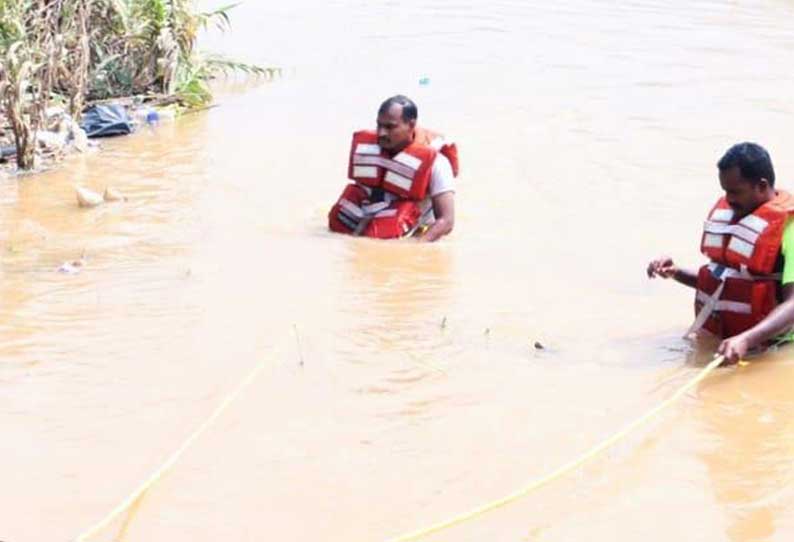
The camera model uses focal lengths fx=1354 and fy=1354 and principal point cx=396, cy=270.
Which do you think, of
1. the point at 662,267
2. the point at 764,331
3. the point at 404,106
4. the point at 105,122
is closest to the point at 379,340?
the point at 662,267

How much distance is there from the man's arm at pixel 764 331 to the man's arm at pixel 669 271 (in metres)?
0.51

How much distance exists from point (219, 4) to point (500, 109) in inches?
296

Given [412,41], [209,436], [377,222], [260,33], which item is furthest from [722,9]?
[209,436]

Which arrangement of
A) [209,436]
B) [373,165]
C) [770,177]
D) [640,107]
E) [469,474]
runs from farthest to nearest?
1. [640,107]
2. [373,165]
3. [770,177]
4. [209,436]
5. [469,474]

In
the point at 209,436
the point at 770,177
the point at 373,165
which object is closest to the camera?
the point at 209,436

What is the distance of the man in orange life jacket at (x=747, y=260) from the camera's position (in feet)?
17.4

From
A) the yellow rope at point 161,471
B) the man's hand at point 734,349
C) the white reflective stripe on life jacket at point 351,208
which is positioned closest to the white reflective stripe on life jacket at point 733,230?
the man's hand at point 734,349

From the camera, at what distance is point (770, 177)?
17.7 feet

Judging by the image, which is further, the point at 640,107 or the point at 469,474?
the point at 640,107

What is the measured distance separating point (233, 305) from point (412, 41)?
9.59 meters

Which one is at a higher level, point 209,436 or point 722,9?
point 722,9

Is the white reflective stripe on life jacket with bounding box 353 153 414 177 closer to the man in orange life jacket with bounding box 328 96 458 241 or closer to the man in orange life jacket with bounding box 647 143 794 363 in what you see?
the man in orange life jacket with bounding box 328 96 458 241

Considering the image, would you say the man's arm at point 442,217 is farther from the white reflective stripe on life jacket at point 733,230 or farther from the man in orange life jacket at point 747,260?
the white reflective stripe on life jacket at point 733,230

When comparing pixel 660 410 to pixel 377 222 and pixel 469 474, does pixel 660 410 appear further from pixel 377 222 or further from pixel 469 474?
pixel 377 222
